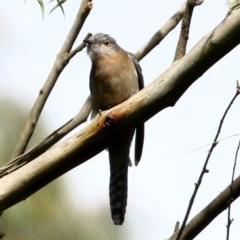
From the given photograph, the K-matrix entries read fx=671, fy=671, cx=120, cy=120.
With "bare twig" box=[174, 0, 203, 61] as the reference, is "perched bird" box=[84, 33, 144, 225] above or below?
above

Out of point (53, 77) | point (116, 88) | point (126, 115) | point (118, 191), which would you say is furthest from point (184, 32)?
point (116, 88)

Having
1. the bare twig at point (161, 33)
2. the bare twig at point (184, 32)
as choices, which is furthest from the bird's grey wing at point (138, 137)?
the bare twig at point (184, 32)

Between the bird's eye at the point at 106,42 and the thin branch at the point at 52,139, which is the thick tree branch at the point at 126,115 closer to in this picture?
the thin branch at the point at 52,139

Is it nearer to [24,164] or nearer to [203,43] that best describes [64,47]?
[24,164]

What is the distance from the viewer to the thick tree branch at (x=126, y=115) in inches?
76.6

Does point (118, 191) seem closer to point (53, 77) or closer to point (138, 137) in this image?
point (138, 137)

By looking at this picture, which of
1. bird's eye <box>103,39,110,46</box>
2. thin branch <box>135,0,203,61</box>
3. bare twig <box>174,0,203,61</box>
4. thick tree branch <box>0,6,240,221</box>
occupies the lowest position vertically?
thick tree branch <box>0,6,240,221</box>

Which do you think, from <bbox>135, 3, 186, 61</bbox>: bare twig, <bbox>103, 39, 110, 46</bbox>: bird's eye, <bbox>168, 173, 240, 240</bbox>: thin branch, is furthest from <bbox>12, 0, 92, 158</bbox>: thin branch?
<bbox>103, 39, 110, 46</bbox>: bird's eye

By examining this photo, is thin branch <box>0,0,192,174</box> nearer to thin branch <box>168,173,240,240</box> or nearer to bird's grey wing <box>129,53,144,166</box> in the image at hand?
thin branch <box>168,173,240,240</box>

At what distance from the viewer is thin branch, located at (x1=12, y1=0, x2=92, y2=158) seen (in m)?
2.90

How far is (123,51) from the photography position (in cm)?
474

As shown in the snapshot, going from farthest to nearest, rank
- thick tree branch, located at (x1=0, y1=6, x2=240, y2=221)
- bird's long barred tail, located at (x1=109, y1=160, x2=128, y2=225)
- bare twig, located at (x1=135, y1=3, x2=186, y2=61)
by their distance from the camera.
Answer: bird's long barred tail, located at (x1=109, y1=160, x2=128, y2=225), bare twig, located at (x1=135, y1=3, x2=186, y2=61), thick tree branch, located at (x1=0, y1=6, x2=240, y2=221)

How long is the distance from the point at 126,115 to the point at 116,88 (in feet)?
7.29

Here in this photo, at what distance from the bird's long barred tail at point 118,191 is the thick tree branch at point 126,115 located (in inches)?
58.0
